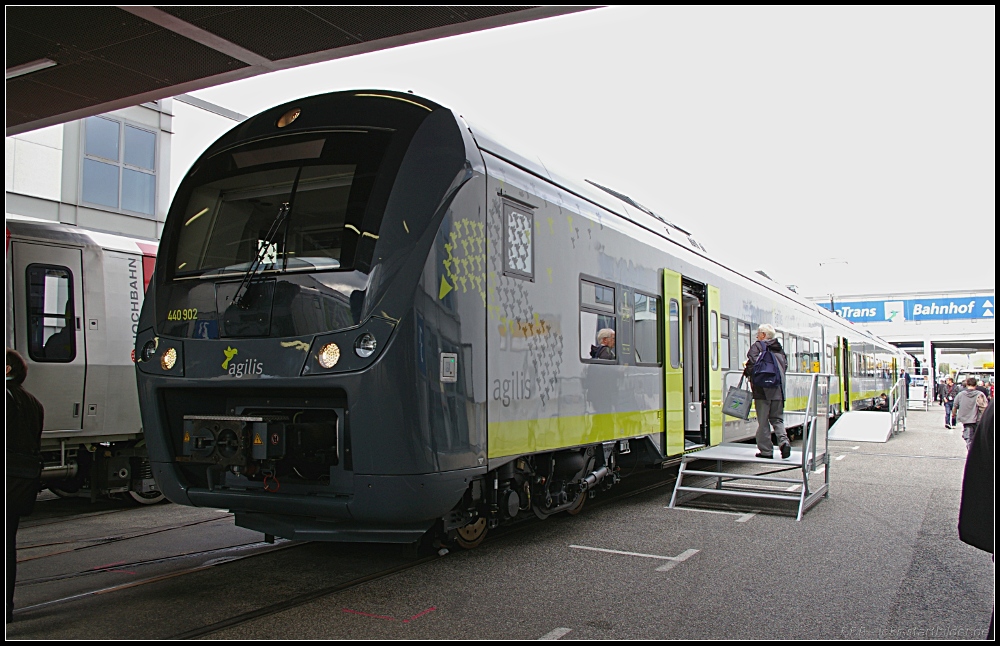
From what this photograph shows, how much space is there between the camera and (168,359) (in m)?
5.74

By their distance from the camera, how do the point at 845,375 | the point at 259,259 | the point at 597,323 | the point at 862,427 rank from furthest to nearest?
the point at 845,375 < the point at 862,427 < the point at 597,323 < the point at 259,259

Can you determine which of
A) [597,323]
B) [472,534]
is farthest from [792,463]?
[472,534]

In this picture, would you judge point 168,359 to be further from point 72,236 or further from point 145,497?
point 145,497

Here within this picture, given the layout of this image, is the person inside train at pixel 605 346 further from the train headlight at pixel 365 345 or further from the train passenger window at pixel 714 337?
the train passenger window at pixel 714 337

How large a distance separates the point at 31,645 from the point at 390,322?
8.56ft

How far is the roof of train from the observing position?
8703mm

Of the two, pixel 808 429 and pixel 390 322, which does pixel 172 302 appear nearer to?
pixel 390 322

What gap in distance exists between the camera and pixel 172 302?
5852 millimetres

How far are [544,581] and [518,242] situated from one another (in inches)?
100

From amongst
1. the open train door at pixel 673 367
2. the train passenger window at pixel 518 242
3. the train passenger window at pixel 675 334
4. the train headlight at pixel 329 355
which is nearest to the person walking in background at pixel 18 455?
the train headlight at pixel 329 355

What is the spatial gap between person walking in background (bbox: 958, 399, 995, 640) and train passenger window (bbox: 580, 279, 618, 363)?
3.74 meters

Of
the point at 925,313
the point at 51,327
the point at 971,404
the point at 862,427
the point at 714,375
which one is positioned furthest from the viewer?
the point at 925,313

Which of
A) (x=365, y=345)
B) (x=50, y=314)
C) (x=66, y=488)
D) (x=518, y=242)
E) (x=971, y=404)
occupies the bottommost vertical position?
(x=66, y=488)

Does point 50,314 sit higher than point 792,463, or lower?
higher
